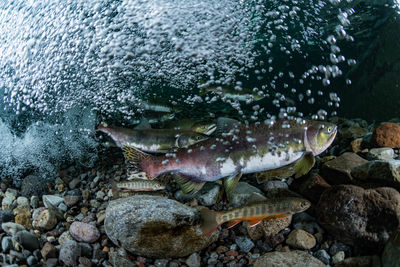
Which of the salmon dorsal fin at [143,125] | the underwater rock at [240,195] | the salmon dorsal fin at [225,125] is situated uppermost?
the salmon dorsal fin at [225,125]

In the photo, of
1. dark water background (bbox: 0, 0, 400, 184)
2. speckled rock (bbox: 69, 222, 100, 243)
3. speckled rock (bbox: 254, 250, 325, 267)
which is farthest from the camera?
dark water background (bbox: 0, 0, 400, 184)

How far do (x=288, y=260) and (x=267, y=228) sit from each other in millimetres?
338

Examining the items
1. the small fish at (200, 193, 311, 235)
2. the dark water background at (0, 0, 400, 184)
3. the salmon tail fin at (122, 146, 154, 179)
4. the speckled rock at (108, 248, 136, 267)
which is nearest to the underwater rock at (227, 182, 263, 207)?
the small fish at (200, 193, 311, 235)

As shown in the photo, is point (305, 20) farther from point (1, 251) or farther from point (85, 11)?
point (1, 251)

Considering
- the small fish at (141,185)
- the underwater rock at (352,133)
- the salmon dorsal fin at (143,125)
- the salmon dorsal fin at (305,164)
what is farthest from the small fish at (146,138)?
the underwater rock at (352,133)

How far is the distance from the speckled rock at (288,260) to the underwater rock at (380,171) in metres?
0.97

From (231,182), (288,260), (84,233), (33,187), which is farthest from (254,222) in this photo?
(33,187)

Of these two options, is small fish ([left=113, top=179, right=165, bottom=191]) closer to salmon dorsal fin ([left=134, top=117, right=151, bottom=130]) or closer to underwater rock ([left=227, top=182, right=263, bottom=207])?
underwater rock ([left=227, top=182, right=263, bottom=207])

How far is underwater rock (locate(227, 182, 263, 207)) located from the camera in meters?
2.67

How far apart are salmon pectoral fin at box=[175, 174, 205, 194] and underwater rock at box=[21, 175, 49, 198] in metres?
1.82

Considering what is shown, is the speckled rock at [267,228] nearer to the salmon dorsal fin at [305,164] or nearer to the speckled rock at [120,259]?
the salmon dorsal fin at [305,164]

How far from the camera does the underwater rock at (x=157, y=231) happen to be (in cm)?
228

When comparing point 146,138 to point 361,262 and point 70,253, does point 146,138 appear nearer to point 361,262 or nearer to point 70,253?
point 70,253

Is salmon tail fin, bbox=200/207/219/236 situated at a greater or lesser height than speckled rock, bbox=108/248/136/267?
greater
